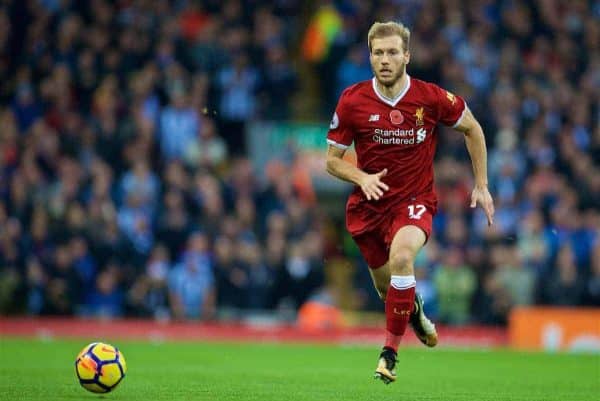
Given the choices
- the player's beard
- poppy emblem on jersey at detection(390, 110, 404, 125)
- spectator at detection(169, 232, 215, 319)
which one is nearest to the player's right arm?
poppy emblem on jersey at detection(390, 110, 404, 125)

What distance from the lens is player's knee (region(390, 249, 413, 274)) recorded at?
9.66 m

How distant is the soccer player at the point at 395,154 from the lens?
978cm

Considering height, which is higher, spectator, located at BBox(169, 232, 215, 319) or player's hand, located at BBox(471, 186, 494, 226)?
spectator, located at BBox(169, 232, 215, 319)

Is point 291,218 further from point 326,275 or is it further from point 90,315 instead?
point 90,315

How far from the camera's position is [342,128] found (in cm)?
1012

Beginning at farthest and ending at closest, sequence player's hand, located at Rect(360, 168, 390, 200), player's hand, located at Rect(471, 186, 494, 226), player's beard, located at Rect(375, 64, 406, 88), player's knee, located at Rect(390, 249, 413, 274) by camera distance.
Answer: player's hand, located at Rect(471, 186, 494, 226) → player's beard, located at Rect(375, 64, 406, 88) → player's knee, located at Rect(390, 249, 413, 274) → player's hand, located at Rect(360, 168, 390, 200)

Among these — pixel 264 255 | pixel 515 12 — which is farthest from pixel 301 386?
pixel 515 12

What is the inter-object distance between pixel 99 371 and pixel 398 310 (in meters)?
2.30

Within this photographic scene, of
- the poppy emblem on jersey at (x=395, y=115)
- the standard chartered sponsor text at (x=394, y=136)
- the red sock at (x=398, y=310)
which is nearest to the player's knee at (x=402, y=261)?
the red sock at (x=398, y=310)

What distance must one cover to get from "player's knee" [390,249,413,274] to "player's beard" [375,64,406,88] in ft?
4.31

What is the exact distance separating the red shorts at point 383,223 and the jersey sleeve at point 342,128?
24.6 inches

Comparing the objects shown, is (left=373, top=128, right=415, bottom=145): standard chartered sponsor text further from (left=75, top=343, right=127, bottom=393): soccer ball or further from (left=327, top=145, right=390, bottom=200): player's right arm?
(left=75, top=343, right=127, bottom=393): soccer ball

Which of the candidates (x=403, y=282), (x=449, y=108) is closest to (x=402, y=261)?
(x=403, y=282)

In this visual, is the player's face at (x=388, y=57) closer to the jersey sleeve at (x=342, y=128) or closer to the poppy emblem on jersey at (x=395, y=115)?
the poppy emblem on jersey at (x=395, y=115)
